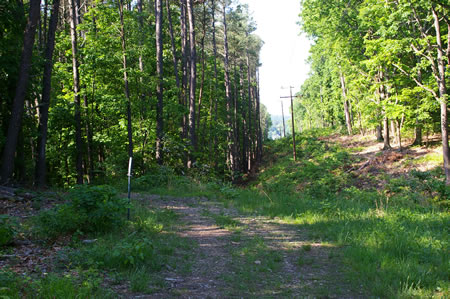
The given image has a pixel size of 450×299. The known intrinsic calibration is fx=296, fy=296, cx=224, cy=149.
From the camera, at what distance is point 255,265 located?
4.95 meters

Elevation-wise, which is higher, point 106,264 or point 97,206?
point 97,206

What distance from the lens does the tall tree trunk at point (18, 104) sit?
356 inches

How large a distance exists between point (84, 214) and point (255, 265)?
343 centimetres

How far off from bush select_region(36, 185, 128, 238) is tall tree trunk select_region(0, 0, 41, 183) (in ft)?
14.9

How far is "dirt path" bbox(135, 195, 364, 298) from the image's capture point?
13.0 ft

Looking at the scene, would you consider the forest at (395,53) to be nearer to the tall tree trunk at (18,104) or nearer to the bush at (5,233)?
the tall tree trunk at (18,104)

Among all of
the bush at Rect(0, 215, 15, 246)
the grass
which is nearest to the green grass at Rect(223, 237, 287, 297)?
the grass

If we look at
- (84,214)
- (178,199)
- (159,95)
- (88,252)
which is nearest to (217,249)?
(88,252)

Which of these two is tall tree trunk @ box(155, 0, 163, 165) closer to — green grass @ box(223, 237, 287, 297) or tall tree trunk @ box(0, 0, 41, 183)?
tall tree trunk @ box(0, 0, 41, 183)

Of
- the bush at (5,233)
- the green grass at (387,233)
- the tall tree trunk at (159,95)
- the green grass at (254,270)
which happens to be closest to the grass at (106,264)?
the bush at (5,233)

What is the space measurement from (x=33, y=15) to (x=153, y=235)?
8454 millimetres

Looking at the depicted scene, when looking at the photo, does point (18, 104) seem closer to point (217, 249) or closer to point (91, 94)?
point (91, 94)

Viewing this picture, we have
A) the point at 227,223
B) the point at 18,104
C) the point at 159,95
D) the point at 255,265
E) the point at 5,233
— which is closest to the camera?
the point at 5,233

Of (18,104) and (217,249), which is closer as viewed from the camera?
(217,249)
